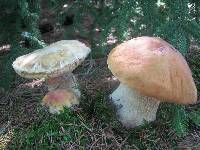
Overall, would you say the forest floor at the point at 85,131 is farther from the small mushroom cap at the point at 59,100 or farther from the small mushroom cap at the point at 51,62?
the small mushroom cap at the point at 51,62

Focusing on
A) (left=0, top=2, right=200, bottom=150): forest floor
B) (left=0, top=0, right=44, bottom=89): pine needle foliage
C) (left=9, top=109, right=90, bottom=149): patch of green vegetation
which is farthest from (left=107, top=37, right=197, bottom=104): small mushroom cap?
(left=0, top=0, right=44, bottom=89): pine needle foliage

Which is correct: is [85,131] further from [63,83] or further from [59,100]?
[63,83]

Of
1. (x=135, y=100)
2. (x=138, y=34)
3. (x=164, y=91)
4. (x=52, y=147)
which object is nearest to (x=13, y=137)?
(x=52, y=147)

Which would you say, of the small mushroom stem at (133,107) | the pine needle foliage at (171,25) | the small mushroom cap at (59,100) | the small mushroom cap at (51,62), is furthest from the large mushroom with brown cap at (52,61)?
the pine needle foliage at (171,25)

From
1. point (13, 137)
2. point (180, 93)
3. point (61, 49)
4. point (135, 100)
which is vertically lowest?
point (13, 137)

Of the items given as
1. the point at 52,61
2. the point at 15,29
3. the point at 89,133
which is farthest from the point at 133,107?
the point at 15,29

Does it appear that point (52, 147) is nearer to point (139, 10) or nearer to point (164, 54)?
point (164, 54)

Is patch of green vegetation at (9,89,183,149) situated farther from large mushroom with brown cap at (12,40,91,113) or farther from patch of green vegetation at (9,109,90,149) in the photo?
large mushroom with brown cap at (12,40,91,113)
